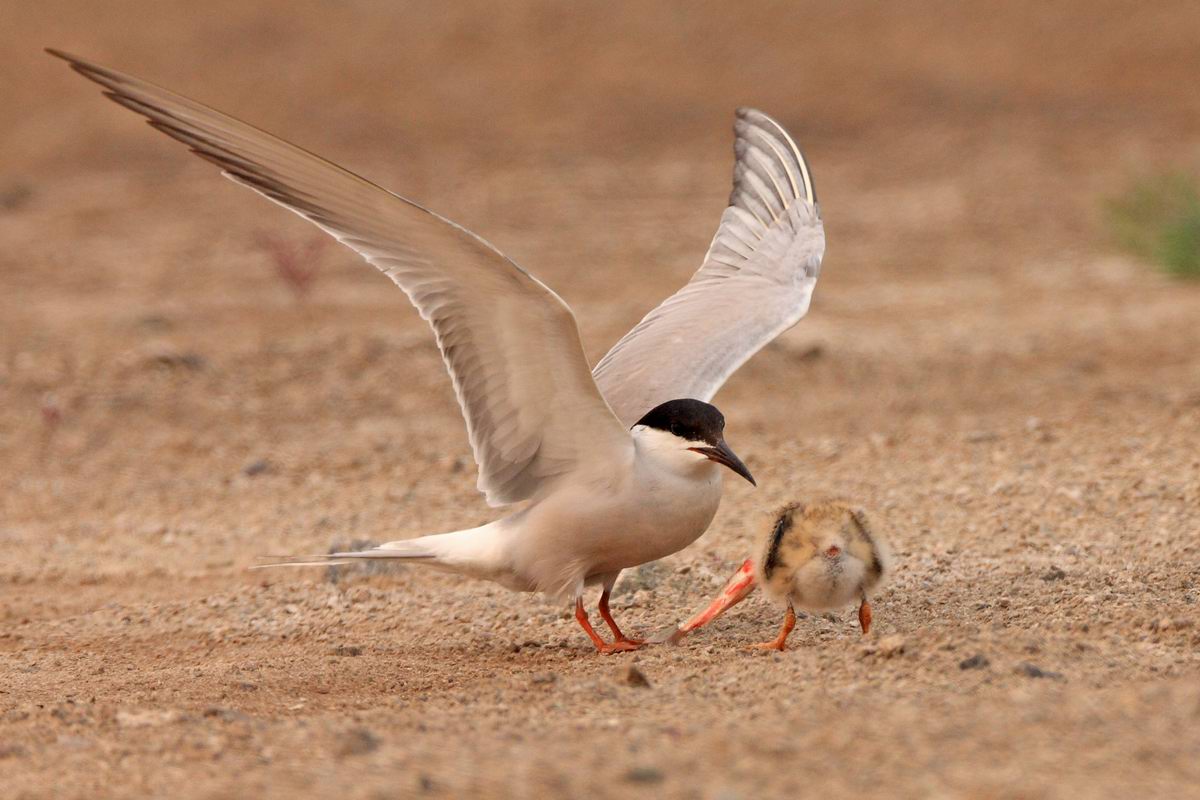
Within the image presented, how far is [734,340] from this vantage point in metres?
6.20

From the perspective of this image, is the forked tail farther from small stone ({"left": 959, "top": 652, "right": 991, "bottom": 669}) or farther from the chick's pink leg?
small stone ({"left": 959, "top": 652, "right": 991, "bottom": 669})

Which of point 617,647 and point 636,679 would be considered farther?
point 617,647

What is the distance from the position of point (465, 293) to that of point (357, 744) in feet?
5.10

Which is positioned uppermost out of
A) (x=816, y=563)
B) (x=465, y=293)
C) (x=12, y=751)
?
(x=465, y=293)

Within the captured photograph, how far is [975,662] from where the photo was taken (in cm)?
450

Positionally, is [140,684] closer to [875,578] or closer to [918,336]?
[875,578]

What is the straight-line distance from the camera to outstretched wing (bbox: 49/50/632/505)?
4754 millimetres

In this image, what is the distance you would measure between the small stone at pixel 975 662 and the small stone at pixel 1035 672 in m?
0.09

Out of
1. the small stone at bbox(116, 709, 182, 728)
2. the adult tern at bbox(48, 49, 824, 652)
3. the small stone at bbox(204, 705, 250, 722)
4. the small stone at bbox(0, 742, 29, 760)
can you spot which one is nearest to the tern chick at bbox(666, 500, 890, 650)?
the adult tern at bbox(48, 49, 824, 652)

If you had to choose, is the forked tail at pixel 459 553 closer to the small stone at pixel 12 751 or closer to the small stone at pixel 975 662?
the small stone at pixel 12 751

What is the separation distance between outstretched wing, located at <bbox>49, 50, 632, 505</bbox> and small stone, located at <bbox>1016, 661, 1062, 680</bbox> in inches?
57.4

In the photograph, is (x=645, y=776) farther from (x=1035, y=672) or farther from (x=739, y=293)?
(x=739, y=293)

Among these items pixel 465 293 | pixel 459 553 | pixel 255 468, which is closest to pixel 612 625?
pixel 459 553

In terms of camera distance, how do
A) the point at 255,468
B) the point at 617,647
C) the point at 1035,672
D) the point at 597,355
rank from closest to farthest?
the point at 1035,672 → the point at 617,647 → the point at 255,468 → the point at 597,355
